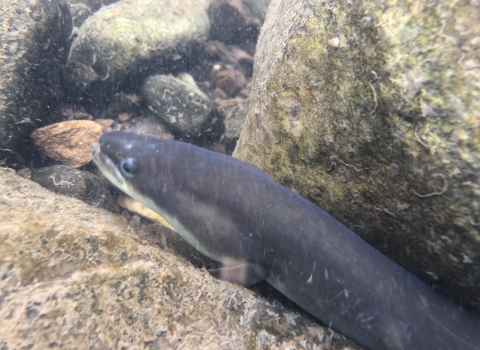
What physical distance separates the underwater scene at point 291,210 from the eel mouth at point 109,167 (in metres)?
0.03

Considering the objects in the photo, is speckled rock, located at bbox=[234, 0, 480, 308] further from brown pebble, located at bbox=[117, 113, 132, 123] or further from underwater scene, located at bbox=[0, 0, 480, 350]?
brown pebble, located at bbox=[117, 113, 132, 123]

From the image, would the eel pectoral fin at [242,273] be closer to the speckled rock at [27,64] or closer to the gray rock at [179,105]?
the gray rock at [179,105]

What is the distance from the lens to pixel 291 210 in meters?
2.63

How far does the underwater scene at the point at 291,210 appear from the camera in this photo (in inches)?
67.2

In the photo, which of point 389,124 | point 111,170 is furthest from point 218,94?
point 389,124

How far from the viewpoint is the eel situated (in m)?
2.46

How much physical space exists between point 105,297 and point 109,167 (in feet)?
6.09

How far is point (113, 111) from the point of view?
18.5ft

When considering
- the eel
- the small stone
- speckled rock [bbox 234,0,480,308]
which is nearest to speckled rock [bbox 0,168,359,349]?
the eel

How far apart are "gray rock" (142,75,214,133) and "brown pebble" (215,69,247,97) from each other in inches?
58.5

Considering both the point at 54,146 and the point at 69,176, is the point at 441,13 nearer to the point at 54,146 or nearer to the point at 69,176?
the point at 69,176

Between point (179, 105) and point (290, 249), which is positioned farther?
point (179, 105)

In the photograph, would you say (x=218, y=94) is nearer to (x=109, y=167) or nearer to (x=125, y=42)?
(x=125, y=42)

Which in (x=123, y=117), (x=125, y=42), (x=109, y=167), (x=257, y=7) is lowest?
(x=123, y=117)
